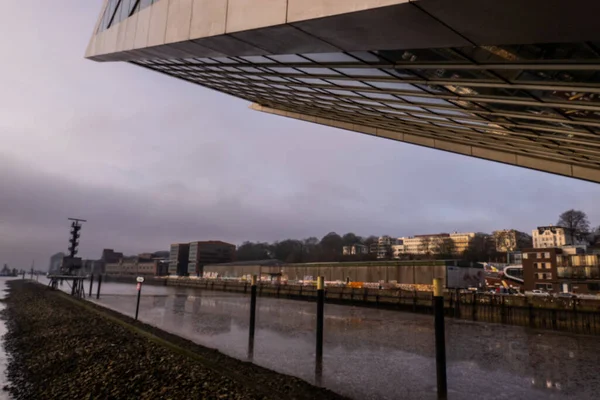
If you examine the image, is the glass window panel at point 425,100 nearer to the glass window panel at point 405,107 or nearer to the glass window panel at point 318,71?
the glass window panel at point 405,107

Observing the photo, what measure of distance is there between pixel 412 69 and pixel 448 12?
15.5ft

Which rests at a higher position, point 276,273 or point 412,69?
point 412,69

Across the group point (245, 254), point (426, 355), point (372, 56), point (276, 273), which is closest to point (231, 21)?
point (372, 56)

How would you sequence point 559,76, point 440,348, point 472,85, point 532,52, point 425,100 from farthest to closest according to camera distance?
point 425,100 < point 440,348 < point 472,85 < point 559,76 < point 532,52

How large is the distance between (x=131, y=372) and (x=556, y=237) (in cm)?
11888

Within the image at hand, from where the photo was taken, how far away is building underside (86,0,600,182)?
5.94 m

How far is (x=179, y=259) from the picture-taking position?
163 m

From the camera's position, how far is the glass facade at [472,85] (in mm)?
8002

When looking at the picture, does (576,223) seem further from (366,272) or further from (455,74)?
(455,74)

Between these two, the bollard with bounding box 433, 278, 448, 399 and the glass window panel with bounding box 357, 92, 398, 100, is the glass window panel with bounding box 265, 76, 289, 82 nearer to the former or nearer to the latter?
the glass window panel with bounding box 357, 92, 398, 100

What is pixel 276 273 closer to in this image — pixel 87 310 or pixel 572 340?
pixel 87 310

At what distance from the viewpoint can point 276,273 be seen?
8631cm

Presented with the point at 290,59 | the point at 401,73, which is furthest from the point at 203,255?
the point at 401,73

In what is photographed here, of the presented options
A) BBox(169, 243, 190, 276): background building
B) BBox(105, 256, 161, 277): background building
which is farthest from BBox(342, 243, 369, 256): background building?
BBox(105, 256, 161, 277): background building
